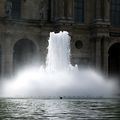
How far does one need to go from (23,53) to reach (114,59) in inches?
407

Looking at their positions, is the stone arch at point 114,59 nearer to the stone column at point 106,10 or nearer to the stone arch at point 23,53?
the stone column at point 106,10

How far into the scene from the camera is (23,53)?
4703cm

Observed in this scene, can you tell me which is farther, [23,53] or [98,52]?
[23,53]

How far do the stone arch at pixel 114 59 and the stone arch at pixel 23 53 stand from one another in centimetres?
885

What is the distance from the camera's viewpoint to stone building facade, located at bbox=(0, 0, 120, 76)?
43.9 m

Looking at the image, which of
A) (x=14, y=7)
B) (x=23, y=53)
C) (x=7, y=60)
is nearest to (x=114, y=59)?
(x=23, y=53)

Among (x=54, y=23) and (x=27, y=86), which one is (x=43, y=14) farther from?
(x=27, y=86)

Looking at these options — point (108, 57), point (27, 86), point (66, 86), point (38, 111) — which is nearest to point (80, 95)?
point (66, 86)

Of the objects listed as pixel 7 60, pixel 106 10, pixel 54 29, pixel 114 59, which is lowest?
pixel 7 60

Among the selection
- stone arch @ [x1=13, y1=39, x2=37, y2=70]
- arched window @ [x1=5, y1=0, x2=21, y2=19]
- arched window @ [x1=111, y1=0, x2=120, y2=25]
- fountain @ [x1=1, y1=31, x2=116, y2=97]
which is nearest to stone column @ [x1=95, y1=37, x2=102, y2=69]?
arched window @ [x1=111, y1=0, x2=120, y2=25]

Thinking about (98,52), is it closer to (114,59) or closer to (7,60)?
(114,59)

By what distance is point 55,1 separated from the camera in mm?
46312

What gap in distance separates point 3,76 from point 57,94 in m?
13.4

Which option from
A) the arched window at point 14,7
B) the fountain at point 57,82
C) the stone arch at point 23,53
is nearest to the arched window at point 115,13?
the stone arch at point 23,53
